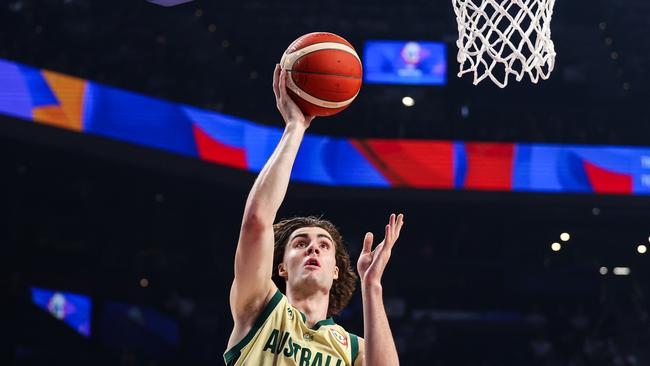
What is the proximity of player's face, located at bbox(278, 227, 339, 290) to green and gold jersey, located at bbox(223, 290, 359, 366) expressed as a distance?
0.11m

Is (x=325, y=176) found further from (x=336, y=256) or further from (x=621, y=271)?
(x=336, y=256)

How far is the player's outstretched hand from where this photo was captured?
8.57 ft

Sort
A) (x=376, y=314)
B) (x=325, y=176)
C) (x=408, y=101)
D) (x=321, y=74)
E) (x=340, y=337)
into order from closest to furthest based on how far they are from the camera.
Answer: (x=376, y=314) → (x=321, y=74) → (x=340, y=337) → (x=325, y=176) → (x=408, y=101)

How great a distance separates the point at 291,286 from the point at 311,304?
0.29ft

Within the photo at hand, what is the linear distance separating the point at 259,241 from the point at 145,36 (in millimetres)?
9833

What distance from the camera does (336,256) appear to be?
3158 millimetres

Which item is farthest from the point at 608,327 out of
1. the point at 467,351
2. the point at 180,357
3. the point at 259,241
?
the point at 259,241

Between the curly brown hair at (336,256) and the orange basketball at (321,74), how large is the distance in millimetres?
452

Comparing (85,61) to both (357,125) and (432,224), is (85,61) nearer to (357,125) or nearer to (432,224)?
(357,125)

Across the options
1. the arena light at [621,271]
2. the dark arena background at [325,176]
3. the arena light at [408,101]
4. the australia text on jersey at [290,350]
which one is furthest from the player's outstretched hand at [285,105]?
the arena light at [621,271]

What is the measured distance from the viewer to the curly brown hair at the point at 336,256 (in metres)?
3.04

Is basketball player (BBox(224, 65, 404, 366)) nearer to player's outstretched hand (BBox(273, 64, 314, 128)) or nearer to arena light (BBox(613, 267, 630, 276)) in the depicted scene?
player's outstretched hand (BBox(273, 64, 314, 128))

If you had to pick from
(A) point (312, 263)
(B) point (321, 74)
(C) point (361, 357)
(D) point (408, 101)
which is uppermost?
(D) point (408, 101)

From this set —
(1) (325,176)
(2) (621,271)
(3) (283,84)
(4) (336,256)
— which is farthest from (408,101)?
(3) (283,84)
